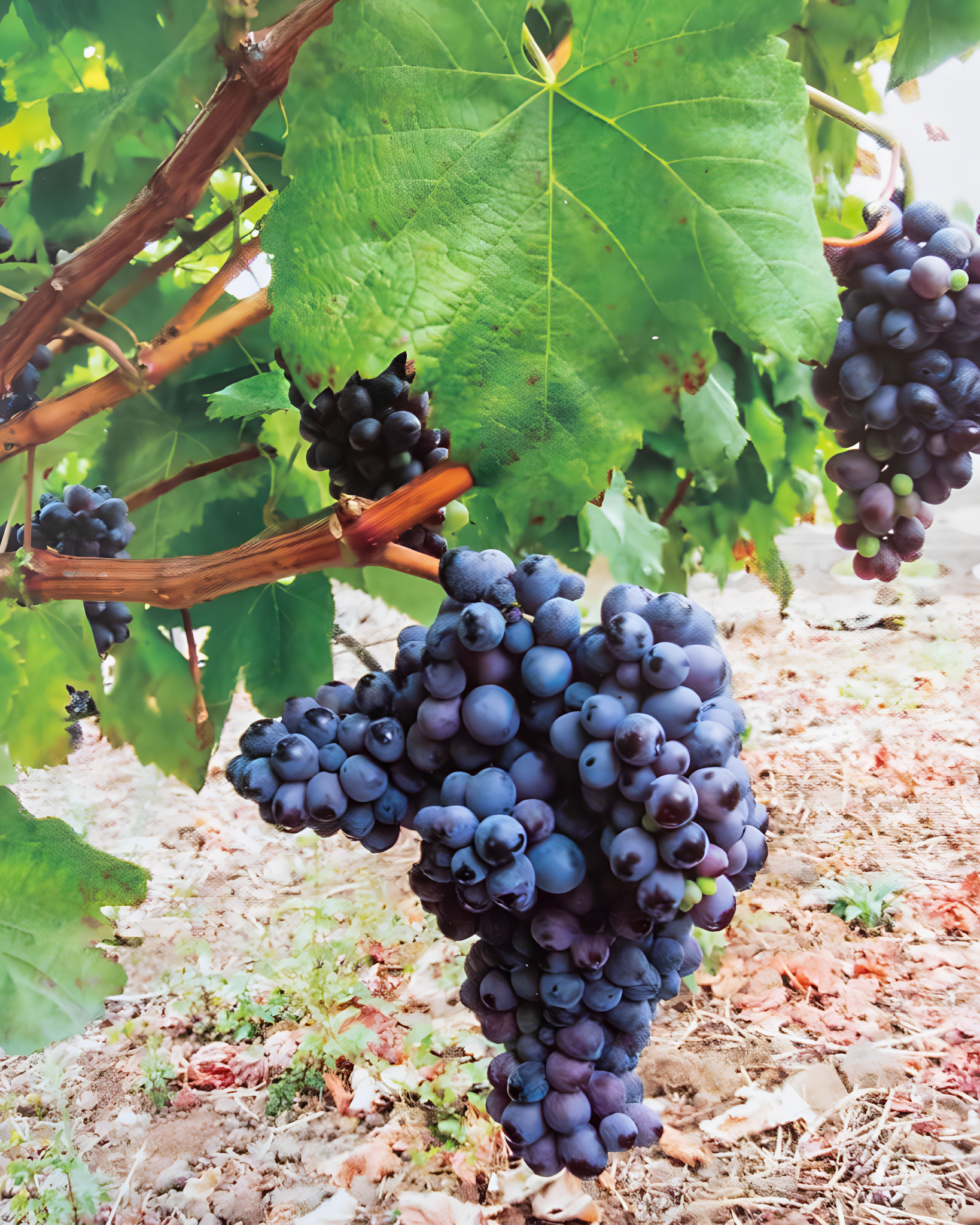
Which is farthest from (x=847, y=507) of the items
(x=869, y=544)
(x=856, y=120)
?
(x=856, y=120)

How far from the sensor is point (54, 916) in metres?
0.66

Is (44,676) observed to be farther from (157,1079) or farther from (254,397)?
(157,1079)

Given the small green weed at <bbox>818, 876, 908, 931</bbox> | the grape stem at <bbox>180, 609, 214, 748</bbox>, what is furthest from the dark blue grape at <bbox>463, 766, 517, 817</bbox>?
the small green weed at <bbox>818, 876, 908, 931</bbox>

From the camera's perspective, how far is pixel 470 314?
352 millimetres

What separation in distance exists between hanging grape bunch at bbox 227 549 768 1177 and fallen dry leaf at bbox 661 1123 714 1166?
1037 mm

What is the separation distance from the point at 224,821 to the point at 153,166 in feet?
7.31

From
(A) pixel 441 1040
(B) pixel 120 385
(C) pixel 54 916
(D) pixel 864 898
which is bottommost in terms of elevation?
(A) pixel 441 1040

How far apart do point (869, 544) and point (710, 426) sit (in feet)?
0.56

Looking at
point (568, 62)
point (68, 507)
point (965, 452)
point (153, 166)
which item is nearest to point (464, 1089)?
point (68, 507)

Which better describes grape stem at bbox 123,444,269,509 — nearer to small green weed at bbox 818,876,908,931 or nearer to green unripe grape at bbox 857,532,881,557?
green unripe grape at bbox 857,532,881,557

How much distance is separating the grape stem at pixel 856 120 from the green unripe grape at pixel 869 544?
26 centimetres

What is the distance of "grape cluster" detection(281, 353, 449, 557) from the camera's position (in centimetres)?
60

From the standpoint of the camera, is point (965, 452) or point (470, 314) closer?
point (470, 314)

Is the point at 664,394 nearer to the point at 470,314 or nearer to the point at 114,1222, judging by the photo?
the point at 470,314
